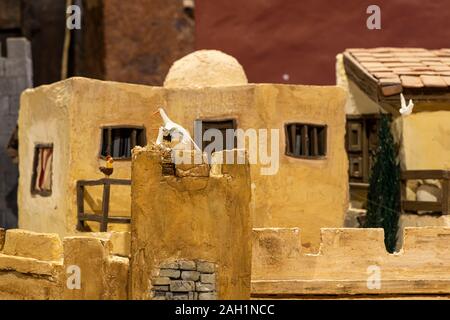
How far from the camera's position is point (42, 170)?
57.3 feet

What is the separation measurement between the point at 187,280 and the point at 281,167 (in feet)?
18.4

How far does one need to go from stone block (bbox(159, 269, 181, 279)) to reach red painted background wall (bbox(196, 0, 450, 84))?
994cm

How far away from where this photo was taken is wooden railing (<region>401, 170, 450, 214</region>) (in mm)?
15719

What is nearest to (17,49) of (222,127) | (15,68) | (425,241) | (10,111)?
(15,68)

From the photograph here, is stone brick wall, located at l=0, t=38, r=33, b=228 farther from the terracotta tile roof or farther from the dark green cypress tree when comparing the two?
the dark green cypress tree

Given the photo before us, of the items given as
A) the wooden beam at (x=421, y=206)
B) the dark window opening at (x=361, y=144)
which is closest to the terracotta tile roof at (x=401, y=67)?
the dark window opening at (x=361, y=144)

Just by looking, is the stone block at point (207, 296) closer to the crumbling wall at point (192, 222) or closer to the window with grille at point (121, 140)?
the crumbling wall at point (192, 222)

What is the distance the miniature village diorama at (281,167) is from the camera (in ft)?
42.9

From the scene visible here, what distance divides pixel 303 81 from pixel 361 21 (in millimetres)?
1950

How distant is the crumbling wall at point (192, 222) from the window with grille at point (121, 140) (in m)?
5.25

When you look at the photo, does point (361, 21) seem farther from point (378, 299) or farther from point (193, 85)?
point (378, 299)

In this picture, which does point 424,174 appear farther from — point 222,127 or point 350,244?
point 222,127

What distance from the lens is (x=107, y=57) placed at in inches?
872
